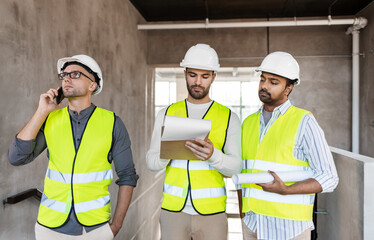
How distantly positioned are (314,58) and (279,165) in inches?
167

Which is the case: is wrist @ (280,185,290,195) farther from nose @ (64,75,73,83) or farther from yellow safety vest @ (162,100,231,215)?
nose @ (64,75,73,83)

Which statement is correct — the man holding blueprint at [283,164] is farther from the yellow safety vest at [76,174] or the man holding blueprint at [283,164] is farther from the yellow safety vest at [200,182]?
the yellow safety vest at [76,174]

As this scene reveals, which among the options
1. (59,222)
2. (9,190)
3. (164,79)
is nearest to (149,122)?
(164,79)

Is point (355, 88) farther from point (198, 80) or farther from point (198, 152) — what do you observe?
point (198, 152)

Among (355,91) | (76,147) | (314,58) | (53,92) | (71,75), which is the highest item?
(314,58)

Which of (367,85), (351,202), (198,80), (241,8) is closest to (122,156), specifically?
(198,80)

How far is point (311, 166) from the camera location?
169cm

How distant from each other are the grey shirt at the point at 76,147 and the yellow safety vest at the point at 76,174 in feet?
0.09

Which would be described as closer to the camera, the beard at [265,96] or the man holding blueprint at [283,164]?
the man holding blueprint at [283,164]

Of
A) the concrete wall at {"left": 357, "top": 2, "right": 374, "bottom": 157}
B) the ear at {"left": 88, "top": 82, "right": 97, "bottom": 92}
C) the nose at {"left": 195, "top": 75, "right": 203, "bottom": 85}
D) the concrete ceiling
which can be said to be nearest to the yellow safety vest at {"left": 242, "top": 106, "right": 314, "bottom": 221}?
the nose at {"left": 195, "top": 75, "right": 203, "bottom": 85}

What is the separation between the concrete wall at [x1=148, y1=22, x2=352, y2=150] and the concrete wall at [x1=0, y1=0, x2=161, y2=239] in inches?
67.6

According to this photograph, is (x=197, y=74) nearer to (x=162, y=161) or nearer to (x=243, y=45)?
(x=162, y=161)

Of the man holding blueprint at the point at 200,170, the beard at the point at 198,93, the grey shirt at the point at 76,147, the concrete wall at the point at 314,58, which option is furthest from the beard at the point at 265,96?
the concrete wall at the point at 314,58

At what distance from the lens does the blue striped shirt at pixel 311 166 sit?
1.62 m
